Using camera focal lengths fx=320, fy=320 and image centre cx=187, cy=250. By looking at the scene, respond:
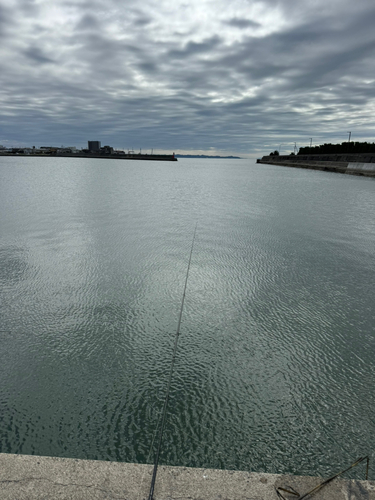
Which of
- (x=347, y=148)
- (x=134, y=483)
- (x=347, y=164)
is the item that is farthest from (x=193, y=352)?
(x=347, y=148)

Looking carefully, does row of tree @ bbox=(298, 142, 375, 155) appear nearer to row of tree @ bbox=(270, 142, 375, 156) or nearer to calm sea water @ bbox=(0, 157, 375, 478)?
row of tree @ bbox=(270, 142, 375, 156)

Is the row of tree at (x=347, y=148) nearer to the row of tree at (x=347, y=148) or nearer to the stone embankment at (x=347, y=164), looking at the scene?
the row of tree at (x=347, y=148)

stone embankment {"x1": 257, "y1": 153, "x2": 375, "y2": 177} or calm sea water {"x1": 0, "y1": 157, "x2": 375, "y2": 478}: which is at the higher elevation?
stone embankment {"x1": 257, "y1": 153, "x2": 375, "y2": 177}

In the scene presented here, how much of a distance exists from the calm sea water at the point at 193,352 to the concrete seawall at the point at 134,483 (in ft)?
1.21

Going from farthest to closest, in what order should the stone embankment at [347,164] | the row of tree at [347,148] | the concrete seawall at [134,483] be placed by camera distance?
the row of tree at [347,148] < the stone embankment at [347,164] < the concrete seawall at [134,483]

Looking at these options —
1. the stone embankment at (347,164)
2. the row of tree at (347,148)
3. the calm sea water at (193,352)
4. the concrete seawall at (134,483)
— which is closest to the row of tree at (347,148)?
the row of tree at (347,148)

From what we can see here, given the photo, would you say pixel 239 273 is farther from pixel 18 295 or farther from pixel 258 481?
pixel 258 481

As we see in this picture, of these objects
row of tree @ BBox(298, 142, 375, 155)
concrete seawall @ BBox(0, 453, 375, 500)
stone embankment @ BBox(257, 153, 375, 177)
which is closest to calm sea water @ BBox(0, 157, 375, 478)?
concrete seawall @ BBox(0, 453, 375, 500)

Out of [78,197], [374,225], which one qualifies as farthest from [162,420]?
[78,197]

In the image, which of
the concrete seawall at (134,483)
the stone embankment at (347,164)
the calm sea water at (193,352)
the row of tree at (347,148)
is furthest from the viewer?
the row of tree at (347,148)

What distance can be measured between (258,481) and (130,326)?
105 inches

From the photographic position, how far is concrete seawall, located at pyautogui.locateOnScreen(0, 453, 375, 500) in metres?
1.83

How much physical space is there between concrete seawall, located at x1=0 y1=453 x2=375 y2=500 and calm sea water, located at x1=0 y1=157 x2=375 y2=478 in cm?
37

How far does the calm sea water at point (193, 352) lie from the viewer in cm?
254
